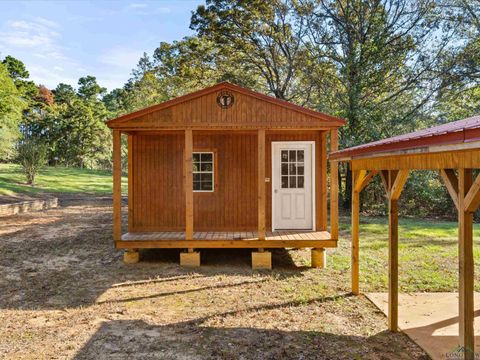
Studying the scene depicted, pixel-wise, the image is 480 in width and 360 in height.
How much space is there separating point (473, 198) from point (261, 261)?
4647mm

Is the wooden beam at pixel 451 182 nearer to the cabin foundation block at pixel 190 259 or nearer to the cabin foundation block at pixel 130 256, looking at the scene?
the cabin foundation block at pixel 190 259

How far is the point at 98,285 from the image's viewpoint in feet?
19.2

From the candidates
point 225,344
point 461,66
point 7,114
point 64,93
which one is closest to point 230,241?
point 225,344

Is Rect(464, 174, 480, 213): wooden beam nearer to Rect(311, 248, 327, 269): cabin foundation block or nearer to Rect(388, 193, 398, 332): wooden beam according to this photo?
Rect(388, 193, 398, 332): wooden beam

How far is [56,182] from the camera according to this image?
73.3 feet

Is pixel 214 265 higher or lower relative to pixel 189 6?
lower

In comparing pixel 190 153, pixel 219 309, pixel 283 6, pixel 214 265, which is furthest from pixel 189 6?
pixel 219 309

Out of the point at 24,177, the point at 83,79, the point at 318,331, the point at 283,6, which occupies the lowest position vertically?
Result: the point at 318,331

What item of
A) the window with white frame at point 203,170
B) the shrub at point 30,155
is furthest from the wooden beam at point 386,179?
the shrub at point 30,155

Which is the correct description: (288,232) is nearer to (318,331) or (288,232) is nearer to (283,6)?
(318,331)

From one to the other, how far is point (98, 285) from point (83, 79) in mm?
39536

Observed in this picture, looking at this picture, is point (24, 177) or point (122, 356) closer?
point (122, 356)

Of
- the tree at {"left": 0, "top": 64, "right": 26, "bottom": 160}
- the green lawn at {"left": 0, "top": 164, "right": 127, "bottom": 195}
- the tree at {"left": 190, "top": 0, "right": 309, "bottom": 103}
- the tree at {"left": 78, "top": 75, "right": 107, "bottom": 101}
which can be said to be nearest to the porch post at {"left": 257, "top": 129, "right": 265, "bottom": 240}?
the tree at {"left": 190, "top": 0, "right": 309, "bottom": 103}

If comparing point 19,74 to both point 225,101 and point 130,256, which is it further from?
point 225,101
